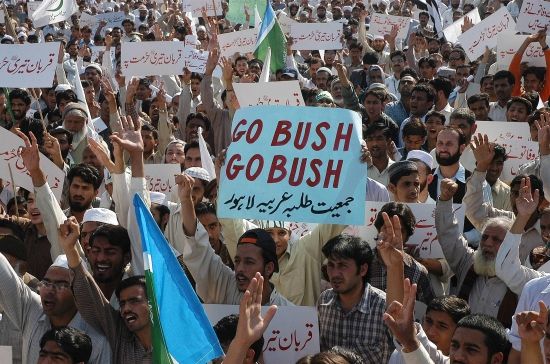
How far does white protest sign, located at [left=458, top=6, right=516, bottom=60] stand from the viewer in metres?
11.2

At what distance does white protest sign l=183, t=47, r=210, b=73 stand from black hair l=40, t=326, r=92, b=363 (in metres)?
7.58

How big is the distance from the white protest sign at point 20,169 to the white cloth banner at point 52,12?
6.26 metres

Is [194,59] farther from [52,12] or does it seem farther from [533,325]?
[533,325]

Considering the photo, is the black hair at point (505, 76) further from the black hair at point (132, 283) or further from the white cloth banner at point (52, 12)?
the white cloth banner at point (52, 12)

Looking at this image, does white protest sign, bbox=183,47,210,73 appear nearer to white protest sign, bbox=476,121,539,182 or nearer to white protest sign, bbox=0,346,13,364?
white protest sign, bbox=476,121,539,182

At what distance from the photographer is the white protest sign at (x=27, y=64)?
854 cm

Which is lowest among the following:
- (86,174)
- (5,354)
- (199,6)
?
(5,354)

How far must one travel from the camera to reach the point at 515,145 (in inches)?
297

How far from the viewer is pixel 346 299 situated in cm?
475

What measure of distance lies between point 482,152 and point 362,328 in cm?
187

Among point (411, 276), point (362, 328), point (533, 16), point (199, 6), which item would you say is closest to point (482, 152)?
point (411, 276)

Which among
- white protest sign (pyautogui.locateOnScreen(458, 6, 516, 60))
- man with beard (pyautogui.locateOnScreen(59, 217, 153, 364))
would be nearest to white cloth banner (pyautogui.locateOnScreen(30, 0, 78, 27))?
white protest sign (pyautogui.locateOnScreen(458, 6, 516, 60))

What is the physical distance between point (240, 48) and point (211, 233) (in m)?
6.37

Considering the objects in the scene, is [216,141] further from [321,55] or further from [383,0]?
[383,0]
